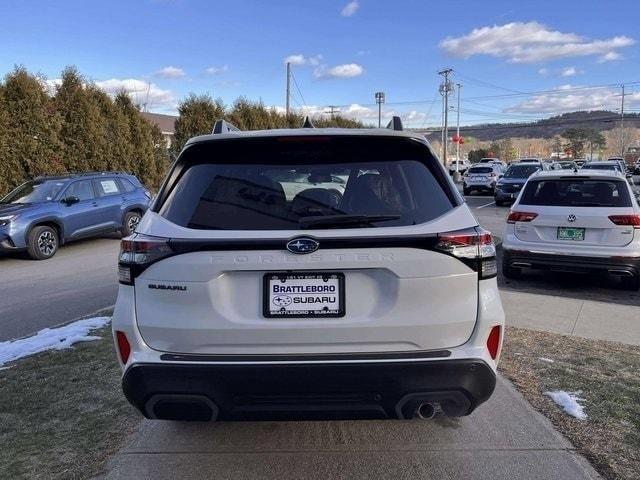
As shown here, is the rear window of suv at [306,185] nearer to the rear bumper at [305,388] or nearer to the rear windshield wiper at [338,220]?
the rear windshield wiper at [338,220]

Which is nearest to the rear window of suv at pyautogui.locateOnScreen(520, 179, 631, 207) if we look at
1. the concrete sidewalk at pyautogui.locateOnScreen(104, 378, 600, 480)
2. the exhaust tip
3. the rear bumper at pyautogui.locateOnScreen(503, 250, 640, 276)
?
the rear bumper at pyautogui.locateOnScreen(503, 250, 640, 276)

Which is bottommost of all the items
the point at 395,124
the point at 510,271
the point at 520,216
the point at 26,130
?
the point at 510,271

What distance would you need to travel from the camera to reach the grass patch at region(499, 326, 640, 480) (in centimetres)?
357

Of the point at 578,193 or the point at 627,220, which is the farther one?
the point at 578,193

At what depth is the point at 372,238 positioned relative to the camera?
287cm

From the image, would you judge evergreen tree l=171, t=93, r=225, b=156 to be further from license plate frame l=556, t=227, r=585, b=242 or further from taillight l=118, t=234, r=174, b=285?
taillight l=118, t=234, r=174, b=285

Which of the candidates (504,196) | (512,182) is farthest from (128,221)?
(512,182)

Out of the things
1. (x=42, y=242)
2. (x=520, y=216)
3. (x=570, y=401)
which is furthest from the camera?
(x=42, y=242)

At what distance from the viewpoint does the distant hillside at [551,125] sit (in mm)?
128625

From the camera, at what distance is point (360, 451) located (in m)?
3.60

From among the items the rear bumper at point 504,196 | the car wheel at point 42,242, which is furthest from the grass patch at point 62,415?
the rear bumper at point 504,196

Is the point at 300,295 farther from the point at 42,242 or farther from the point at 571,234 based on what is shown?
the point at 42,242

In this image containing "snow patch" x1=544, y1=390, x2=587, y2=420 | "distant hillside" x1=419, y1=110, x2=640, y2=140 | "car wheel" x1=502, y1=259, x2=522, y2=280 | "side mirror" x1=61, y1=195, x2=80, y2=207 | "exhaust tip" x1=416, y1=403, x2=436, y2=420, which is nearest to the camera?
"exhaust tip" x1=416, y1=403, x2=436, y2=420

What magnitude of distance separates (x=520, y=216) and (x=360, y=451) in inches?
232
